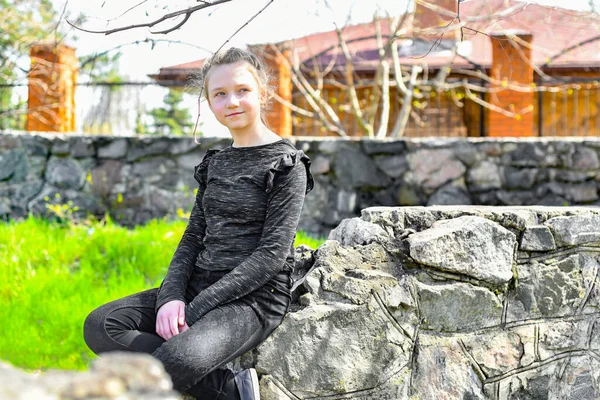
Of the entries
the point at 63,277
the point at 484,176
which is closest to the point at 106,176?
the point at 63,277

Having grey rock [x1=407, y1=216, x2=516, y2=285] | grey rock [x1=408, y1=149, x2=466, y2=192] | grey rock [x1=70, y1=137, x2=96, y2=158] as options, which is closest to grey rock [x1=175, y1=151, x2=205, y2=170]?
grey rock [x1=70, y1=137, x2=96, y2=158]

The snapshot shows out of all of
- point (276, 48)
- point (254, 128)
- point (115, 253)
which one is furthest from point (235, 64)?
point (276, 48)

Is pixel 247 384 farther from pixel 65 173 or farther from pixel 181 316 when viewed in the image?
pixel 65 173

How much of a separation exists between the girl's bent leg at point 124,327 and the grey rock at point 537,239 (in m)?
1.25

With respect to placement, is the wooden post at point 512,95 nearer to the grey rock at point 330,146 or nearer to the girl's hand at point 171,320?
the grey rock at point 330,146

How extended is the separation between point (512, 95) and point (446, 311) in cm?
636

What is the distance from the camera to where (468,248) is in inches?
80.9

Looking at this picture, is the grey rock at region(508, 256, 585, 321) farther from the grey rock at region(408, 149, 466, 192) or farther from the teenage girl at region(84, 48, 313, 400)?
the grey rock at region(408, 149, 466, 192)

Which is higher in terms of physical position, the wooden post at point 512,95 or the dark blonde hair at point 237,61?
the wooden post at point 512,95

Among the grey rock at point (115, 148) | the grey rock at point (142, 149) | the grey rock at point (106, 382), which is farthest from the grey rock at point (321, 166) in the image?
the grey rock at point (106, 382)

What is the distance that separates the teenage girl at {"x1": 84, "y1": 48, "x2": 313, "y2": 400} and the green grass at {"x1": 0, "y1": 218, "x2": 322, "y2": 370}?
1.38m

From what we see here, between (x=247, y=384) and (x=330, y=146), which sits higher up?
(x=330, y=146)

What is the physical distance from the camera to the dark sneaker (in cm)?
172

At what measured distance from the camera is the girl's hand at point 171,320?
5.62ft
